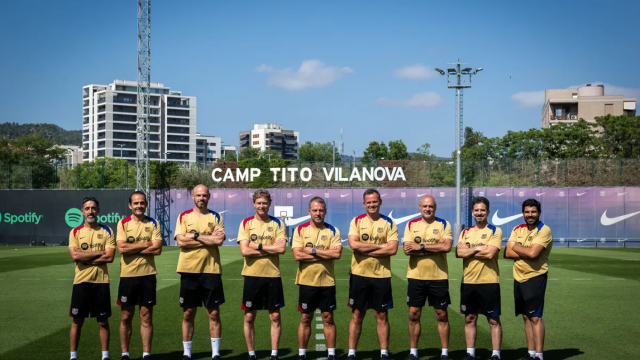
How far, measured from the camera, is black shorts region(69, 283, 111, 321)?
7.89 metres

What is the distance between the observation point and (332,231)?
8.27 meters

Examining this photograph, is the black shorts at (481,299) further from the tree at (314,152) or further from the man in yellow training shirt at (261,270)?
the tree at (314,152)

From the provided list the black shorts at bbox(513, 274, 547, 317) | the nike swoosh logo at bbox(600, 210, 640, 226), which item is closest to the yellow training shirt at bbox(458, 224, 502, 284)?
the black shorts at bbox(513, 274, 547, 317)

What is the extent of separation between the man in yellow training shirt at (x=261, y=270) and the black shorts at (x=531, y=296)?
10.3 ft

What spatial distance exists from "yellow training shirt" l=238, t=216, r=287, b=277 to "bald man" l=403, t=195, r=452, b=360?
5.67 ft

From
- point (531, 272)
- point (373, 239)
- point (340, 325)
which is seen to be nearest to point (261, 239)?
point (373, 239)

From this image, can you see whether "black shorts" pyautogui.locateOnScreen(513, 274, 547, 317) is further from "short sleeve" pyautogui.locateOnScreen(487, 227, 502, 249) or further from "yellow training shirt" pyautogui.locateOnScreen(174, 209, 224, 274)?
"yellow training shirt" pyautogui.locateOnScreen(174, 209, 224, 274)

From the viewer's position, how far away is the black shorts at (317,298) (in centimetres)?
793

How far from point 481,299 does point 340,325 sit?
3.40 m

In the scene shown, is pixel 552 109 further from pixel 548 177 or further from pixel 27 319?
pixel 27 319

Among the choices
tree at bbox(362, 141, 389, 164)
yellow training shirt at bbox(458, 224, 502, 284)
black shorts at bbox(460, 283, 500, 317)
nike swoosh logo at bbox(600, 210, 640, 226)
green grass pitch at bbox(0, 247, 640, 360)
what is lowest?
green grass pitch at bbox(0, 247, 640, 360)

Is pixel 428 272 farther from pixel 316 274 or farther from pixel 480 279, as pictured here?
pixel 316 274

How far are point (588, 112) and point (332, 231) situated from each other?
91.9 metres

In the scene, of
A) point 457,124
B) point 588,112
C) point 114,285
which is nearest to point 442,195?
point 457,124
